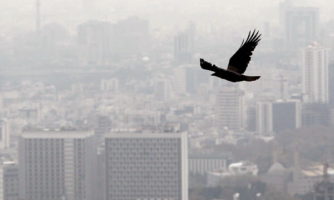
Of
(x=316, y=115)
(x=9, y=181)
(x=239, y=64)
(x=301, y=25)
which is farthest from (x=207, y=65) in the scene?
(x=301, y=25)

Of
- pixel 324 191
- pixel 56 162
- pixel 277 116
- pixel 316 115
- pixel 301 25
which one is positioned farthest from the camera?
pixel 301 25

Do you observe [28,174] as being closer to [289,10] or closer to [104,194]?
[104,194]

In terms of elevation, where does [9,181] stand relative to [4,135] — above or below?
below

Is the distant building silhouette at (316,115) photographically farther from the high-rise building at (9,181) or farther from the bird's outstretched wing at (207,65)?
the bird's outstretched wing at (207,65)

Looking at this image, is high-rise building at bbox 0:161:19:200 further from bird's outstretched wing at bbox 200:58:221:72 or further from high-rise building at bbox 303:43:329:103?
bird's outstretched wing at bbox 200:58:221:72

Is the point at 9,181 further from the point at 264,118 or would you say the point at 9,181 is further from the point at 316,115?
the point at 316,115

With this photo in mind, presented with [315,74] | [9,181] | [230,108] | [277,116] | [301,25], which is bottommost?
[9,181]
